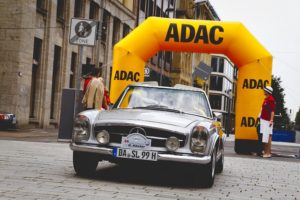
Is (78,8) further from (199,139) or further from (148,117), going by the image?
(199,139)

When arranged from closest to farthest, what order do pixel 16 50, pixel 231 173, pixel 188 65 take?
1. pixel 231 173
2. pixel 16 50
3. pixel 188 65

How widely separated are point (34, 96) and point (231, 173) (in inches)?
790

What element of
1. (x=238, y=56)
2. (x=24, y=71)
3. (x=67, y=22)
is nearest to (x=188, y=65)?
(x=67, y=22)

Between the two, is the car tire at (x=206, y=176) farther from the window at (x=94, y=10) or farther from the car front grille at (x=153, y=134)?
the window at (x=94, y=10)

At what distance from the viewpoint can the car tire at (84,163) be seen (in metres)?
7.65

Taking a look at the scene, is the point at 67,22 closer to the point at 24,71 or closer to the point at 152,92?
the point at 24,71

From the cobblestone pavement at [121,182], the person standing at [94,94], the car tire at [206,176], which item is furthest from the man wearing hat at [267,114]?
the car tire at [206,176]

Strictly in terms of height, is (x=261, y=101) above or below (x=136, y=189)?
above

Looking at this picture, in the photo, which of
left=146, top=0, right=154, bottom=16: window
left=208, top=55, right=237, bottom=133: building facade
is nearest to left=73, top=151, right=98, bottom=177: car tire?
left=146, top=0, right=154, bottom=16: window

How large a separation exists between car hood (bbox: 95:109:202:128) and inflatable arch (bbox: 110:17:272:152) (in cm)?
750

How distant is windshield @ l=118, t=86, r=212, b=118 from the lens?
872 cm

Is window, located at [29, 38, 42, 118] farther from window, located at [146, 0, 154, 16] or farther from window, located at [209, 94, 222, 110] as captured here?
window, located at [209, 94, 222, 110]

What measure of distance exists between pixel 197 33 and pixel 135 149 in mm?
8610

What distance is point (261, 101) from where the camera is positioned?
50.7ft
